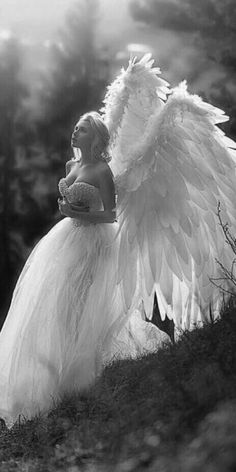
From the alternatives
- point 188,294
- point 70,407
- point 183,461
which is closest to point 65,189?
point 188,294

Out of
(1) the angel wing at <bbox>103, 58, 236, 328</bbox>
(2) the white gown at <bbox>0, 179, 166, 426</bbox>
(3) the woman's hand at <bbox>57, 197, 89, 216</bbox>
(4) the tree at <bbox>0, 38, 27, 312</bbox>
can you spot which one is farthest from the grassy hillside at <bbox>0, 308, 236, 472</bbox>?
(4) the tree at <bbox>0, 38, 27, 312</bbox>

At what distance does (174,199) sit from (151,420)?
1216 millimetres

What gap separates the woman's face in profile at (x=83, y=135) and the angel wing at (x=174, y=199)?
0.18m

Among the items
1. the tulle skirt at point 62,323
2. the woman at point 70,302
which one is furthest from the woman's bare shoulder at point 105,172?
the tulle skirt at point 62,323

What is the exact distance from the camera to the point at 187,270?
150 inches

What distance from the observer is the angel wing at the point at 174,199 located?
12.1 ft

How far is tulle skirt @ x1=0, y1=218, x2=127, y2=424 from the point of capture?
3729mm

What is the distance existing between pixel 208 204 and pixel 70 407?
127 cm

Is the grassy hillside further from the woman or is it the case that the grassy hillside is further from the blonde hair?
the blonde hair

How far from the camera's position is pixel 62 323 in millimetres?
3768

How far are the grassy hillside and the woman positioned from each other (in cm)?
14

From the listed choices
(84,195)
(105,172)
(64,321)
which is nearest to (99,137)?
(105,172)

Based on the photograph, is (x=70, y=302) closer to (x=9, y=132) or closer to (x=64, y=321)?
(x=64, y=321)

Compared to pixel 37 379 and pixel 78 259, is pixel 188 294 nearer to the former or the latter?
pixel 78 259
